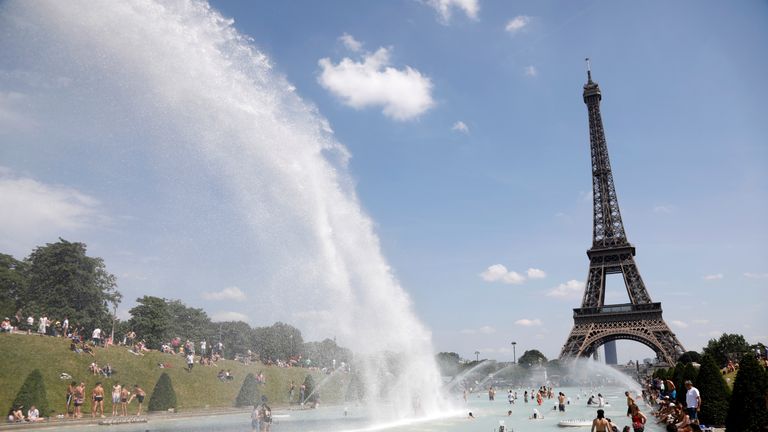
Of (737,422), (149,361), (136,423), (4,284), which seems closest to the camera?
(737,422)

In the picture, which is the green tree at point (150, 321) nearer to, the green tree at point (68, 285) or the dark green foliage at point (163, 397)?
the green tree at point (68, 285)

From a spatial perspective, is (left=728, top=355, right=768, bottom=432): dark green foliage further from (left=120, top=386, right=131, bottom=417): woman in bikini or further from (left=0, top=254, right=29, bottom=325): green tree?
(left=0, top=254, right=29, bottom=325): green tree

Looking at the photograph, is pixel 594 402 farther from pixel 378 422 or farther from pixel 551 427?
pixel 378 422

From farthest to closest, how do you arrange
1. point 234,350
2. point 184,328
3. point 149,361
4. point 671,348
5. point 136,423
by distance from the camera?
point 234,350
point 184,328
point 671,348
point 149,361
point 136,423

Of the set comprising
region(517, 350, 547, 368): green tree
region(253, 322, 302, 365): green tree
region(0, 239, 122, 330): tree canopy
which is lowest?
region(517, 350, 547, 368): green tree

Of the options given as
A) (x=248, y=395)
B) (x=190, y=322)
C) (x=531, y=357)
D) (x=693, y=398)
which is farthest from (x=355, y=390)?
(x=531, y=357)

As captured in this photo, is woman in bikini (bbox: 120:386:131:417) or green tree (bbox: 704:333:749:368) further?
green tree (bbox: 704:333:749:368)

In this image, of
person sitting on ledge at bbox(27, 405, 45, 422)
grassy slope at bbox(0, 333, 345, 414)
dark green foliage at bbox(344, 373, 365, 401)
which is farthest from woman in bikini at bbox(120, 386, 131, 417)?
dark green foliage at bbox(344, 373, 365, 401)

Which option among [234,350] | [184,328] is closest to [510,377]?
[234,350]
